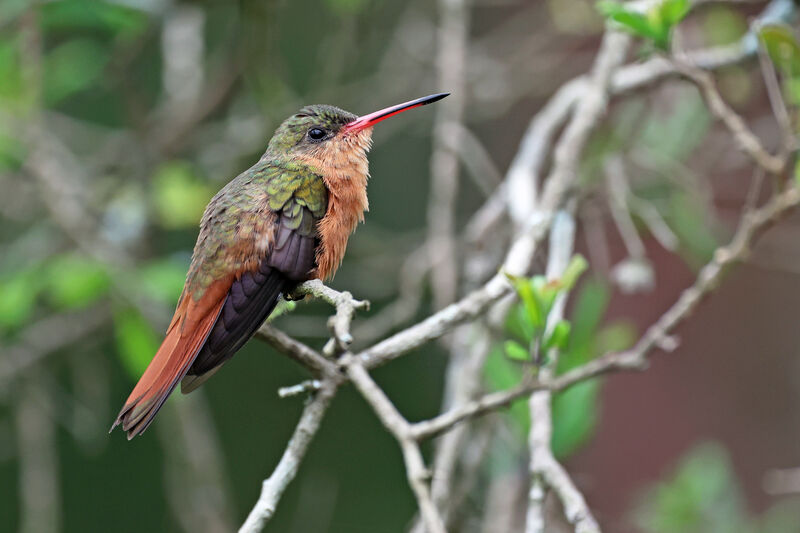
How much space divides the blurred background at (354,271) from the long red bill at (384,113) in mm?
765

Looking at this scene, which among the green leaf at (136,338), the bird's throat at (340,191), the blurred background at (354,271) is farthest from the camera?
the blurred background at (354,271)

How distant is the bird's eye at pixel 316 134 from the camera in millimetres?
1974

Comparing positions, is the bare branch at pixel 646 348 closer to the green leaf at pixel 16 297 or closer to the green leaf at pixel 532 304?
the green leaf at pixel 532 304

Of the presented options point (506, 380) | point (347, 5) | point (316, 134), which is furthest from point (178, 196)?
point (506, 380)

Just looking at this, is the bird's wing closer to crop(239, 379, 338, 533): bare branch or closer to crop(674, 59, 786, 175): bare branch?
crop(239, 379, 338, 533): bare branch

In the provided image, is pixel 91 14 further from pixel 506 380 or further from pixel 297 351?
pixel 297 351

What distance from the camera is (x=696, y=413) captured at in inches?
167

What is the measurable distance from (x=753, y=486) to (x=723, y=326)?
721 millimetres

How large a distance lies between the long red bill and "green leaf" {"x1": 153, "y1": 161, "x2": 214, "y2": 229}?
145cm

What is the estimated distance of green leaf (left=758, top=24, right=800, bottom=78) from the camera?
206 cm

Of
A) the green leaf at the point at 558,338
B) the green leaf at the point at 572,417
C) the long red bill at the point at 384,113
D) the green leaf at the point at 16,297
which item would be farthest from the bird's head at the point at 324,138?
the green leaf at the point at 16,297

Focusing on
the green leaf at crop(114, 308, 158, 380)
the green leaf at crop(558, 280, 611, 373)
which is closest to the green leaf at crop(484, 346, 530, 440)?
the green leaf at crop(558, 280, 611, 373)

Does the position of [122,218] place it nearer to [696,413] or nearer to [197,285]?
[197,285]

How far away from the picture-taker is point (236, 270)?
1.62m
